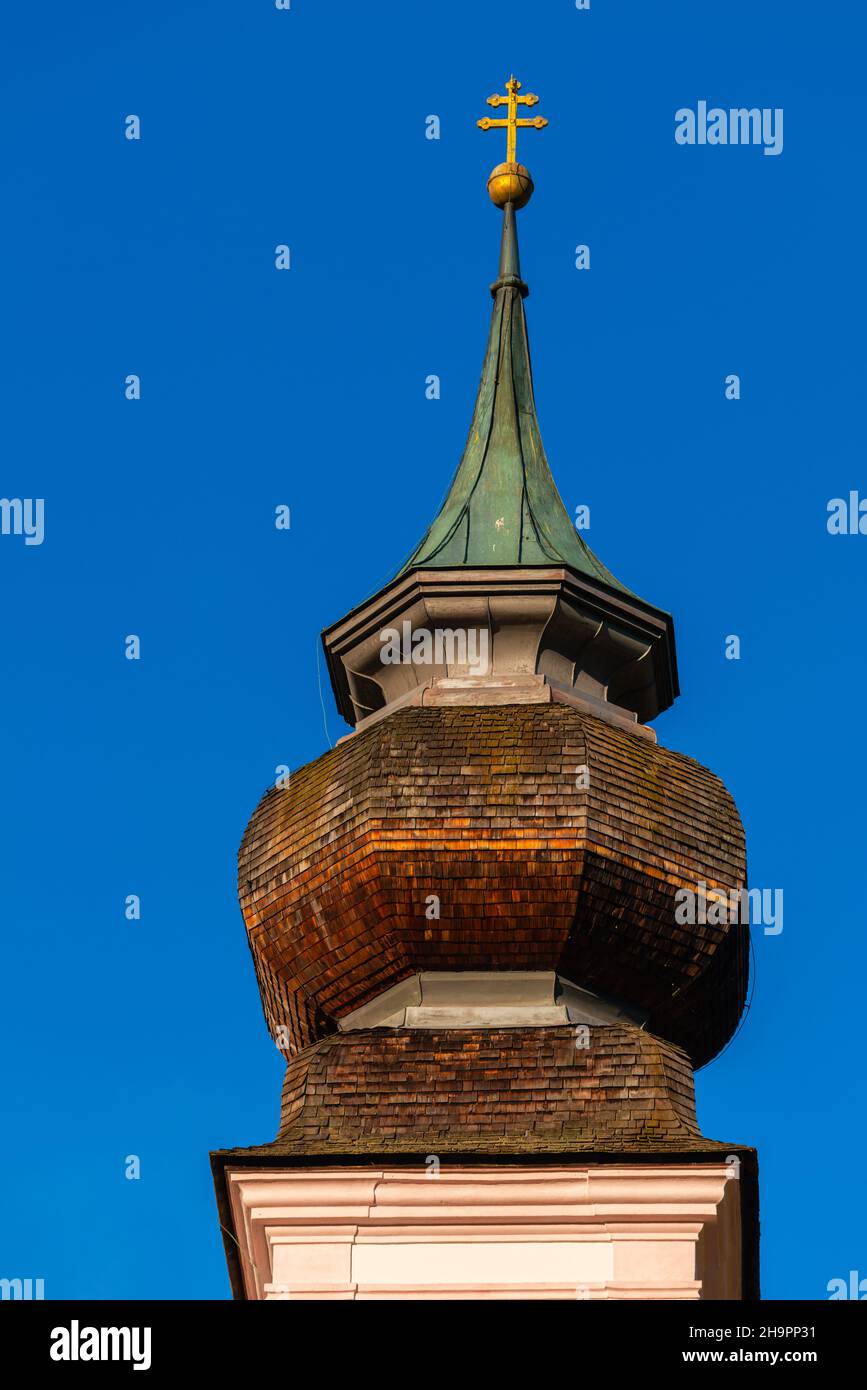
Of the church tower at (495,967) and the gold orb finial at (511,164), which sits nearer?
the church tower at (495,967)

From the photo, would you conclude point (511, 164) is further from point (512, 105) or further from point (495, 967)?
point (495, 967)

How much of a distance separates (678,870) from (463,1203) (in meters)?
3.76

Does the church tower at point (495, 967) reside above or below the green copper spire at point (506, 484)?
below

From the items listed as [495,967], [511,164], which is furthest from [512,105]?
[495,967]

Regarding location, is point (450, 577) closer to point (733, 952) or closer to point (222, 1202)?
point (733, 952)

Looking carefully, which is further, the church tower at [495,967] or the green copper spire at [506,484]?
the green copper spire at [506,484]

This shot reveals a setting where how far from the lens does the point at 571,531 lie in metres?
34.1

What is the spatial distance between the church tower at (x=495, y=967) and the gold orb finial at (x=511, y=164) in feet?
16.9

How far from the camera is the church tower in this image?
2758 cm

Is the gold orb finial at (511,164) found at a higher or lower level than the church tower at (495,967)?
higher

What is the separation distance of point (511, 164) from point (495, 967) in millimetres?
10195

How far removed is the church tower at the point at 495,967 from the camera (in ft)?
90.5

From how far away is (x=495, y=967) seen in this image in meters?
29.7
